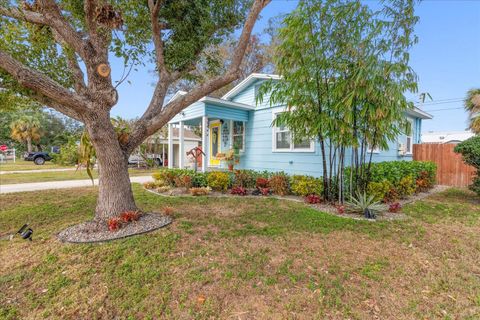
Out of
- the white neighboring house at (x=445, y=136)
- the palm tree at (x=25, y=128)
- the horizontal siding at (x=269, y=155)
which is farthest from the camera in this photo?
the palm tree at (x=25, y=128)

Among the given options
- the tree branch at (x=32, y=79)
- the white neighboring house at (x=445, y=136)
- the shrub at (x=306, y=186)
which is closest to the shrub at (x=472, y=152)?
the shrub at (x=306, y=186)

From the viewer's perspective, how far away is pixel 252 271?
2846mm

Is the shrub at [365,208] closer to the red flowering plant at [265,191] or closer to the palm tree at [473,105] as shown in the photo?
the red flowering plant at [265,191]

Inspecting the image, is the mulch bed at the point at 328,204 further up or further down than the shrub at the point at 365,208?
further down

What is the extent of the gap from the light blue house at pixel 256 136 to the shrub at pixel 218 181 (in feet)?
3.83

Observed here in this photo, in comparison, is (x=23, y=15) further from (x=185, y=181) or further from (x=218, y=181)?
(x=218, y=181)

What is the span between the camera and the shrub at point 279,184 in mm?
7188

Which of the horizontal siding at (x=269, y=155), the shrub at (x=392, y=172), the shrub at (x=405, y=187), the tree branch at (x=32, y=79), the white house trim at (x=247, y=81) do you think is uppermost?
the white house trim at (x=247, y=81)

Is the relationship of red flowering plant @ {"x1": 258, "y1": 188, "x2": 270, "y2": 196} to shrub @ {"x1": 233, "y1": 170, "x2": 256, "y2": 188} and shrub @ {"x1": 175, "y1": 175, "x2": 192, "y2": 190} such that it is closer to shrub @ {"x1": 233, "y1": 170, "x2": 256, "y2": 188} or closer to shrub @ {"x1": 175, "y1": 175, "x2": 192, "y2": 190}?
shrub @ {"x1": 233, "y1": 170, "x2": 256, "y2": 188}


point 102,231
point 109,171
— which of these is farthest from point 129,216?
point 109,171

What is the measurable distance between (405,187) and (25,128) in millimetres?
38695

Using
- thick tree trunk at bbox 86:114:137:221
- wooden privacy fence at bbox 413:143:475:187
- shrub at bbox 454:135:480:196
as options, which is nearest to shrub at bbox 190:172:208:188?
thick tree trunk at bbox 86:114:137:221

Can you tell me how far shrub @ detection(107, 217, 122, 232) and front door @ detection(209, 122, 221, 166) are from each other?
744cm

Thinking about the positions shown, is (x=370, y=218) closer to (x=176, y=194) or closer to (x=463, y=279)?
(x=463, y=279)
